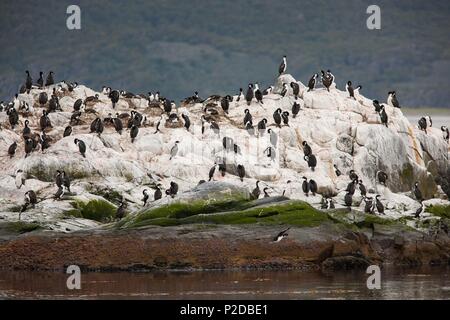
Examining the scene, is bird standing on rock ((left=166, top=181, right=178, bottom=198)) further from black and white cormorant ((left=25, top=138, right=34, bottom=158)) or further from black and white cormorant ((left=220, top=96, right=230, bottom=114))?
black and white cormorant ((left=220, top=96, right=230, bottom=114))

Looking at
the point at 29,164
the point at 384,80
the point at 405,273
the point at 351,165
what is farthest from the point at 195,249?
the point at 384,80

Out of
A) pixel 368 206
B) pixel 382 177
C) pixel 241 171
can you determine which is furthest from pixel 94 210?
pixel 382 177

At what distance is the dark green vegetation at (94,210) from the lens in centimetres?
4944

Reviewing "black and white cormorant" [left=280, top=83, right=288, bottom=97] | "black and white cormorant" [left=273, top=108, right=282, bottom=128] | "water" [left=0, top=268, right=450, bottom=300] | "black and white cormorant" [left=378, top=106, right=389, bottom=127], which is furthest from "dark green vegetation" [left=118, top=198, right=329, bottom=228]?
"black and white cormorant" [left=280, top=83, right=288, bottom=97]

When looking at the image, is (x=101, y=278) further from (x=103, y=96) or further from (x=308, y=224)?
(x=103, y=96)

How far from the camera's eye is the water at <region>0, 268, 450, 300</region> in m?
37.4

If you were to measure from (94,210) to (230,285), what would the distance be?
11.1 meters

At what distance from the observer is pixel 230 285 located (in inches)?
1569

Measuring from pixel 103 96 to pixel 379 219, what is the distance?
1854cm

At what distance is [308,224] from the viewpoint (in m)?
45.6

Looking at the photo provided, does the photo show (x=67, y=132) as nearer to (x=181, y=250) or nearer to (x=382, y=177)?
(x=181, y=250)

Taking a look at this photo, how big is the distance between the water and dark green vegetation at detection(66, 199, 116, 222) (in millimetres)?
5428

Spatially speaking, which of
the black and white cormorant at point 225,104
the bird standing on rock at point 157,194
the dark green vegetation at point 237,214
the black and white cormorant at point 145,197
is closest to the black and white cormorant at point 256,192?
the dark green vegetation at point 237,214
